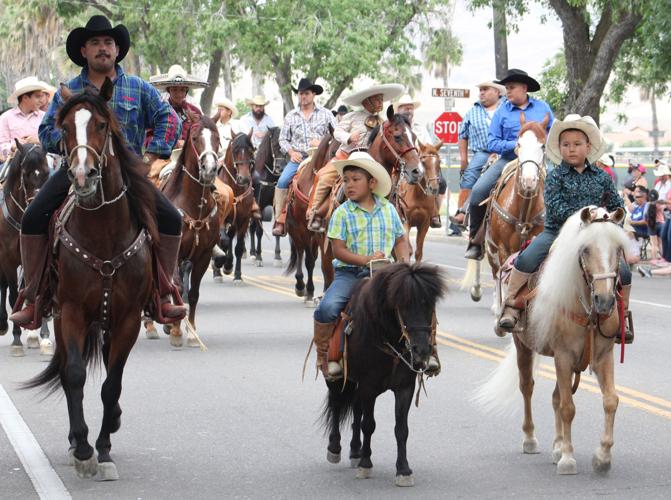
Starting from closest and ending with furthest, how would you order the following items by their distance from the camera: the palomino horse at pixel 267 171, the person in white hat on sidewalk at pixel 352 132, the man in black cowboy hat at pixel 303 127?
the person in white hat on sidewalk at pixel 352 132 < the man in black cowboy hat at pixel 303 127 < the palomino horse at pixel 267 171

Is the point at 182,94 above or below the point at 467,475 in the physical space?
above

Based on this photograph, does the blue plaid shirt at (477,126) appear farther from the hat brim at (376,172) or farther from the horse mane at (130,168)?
the horse mane at (130,168)

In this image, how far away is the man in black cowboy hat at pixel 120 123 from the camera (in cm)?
922

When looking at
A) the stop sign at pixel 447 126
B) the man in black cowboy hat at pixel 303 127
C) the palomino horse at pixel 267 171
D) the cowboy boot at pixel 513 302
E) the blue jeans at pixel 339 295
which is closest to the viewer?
the blue jeans at pixel 339 295

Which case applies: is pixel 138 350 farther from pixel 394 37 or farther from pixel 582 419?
pixel 394 37

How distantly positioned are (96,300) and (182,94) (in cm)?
781

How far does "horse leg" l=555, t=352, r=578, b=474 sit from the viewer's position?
8500mm

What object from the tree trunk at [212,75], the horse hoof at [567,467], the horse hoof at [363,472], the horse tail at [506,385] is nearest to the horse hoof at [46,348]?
the horse tail at [506,385]

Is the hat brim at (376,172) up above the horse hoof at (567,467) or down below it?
above

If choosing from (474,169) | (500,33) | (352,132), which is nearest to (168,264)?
(352,132)

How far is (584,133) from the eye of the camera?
9492 mm

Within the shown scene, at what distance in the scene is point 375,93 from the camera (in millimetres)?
15820

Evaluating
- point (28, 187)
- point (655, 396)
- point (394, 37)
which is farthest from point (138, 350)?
point (394, 37)

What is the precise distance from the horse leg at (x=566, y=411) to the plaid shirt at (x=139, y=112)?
328 centimetres
